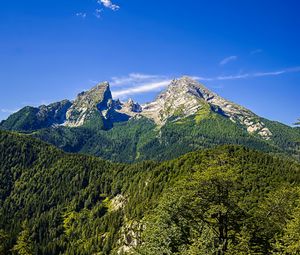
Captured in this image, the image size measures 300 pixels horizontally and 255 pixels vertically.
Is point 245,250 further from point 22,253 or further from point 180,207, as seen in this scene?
point 22,253

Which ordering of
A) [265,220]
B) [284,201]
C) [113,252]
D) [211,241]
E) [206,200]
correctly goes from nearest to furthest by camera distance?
[211,241], [206,200], [265,220], [284,201], [113,252]

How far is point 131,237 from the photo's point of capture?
18738 cm

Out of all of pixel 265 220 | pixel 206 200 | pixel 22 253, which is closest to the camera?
pixel 206 200

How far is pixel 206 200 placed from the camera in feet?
155

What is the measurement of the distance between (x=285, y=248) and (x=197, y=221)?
11172 mm

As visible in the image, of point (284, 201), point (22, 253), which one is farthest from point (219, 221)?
point (22, 253)

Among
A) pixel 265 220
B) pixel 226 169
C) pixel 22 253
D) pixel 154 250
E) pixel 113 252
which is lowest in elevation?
pixel 113 252

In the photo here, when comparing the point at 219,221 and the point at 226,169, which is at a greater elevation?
the point at 226,169

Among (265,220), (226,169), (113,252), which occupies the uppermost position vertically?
(226,169)

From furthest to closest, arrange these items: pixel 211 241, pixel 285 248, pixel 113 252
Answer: pixel 113 252 → pixel 285 248 → pixel 211 241

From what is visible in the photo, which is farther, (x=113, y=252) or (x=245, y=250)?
(x=113, y=252)

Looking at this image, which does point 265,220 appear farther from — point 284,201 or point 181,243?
point 284,201

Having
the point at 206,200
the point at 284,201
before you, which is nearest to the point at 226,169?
the point at 206,200

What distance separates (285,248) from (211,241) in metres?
10.2
